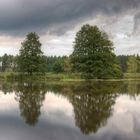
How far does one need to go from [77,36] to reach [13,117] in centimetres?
5039

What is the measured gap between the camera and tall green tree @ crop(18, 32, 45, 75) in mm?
71125

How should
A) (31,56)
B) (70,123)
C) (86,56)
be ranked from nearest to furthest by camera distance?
1. (70,123)
2. (86,56)
3. (31,56)

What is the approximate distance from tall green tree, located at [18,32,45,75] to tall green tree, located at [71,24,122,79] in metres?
9.08

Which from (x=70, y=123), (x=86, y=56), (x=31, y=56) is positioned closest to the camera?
(x=70, y=123)

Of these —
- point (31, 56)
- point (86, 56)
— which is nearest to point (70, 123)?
point (86, 56)

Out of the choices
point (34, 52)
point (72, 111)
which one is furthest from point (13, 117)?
point (34, 52)

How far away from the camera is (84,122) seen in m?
15.5

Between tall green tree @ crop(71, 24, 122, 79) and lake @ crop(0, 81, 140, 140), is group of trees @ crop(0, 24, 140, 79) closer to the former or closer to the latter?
tall green tree @ crop(71, 24, 122, 79)

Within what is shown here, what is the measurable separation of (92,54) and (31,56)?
566 inches

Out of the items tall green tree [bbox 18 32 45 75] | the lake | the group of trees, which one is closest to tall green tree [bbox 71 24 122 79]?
the group of trees

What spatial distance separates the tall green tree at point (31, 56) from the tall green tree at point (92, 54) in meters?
9.08

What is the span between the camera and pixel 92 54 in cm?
6469

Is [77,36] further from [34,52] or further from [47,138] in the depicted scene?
[47,138]

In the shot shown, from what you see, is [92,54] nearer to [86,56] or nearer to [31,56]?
[86,56]
